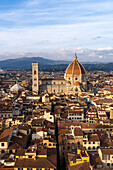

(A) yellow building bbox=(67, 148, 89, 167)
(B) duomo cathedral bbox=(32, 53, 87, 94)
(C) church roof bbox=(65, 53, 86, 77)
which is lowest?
(A) yellow building bbox=(67, 148, 89, 167)

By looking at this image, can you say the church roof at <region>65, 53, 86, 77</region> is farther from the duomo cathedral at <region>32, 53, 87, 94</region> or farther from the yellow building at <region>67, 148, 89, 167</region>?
the yellow building at <region>67, 148, 89, 167</region>

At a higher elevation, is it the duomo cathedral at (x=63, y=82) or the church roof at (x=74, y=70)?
the church roof at (x=74, y=70)

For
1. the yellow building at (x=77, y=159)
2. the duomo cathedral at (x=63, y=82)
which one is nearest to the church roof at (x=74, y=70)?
the duomo cathedral at (x=63, y=82)

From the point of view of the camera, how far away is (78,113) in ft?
138

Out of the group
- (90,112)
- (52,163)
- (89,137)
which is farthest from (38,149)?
(90,112)

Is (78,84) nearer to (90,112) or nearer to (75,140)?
(90,112)

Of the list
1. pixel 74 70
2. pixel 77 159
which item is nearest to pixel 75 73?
pixel 74 70

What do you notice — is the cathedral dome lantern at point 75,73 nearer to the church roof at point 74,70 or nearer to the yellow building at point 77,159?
the church roof at point 74,70

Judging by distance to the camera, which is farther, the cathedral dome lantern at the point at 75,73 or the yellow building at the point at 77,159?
the cathedral dome lantern at the point at 75,73

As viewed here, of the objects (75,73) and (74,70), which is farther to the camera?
(74,70)

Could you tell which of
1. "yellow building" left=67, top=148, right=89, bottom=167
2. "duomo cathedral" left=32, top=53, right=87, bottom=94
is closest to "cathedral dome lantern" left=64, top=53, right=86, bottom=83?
"duomo cathedral" left=32, top=53, right=87, bottom=94

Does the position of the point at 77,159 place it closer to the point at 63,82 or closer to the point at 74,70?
the point at 63,82

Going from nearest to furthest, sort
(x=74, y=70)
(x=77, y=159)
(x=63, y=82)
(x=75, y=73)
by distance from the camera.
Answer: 1. (x=77, y=159)
2. (x=75, y=73)
3. (x=74, y=70)
4. (x=63, y=82)

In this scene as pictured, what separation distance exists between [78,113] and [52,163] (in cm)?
2032
